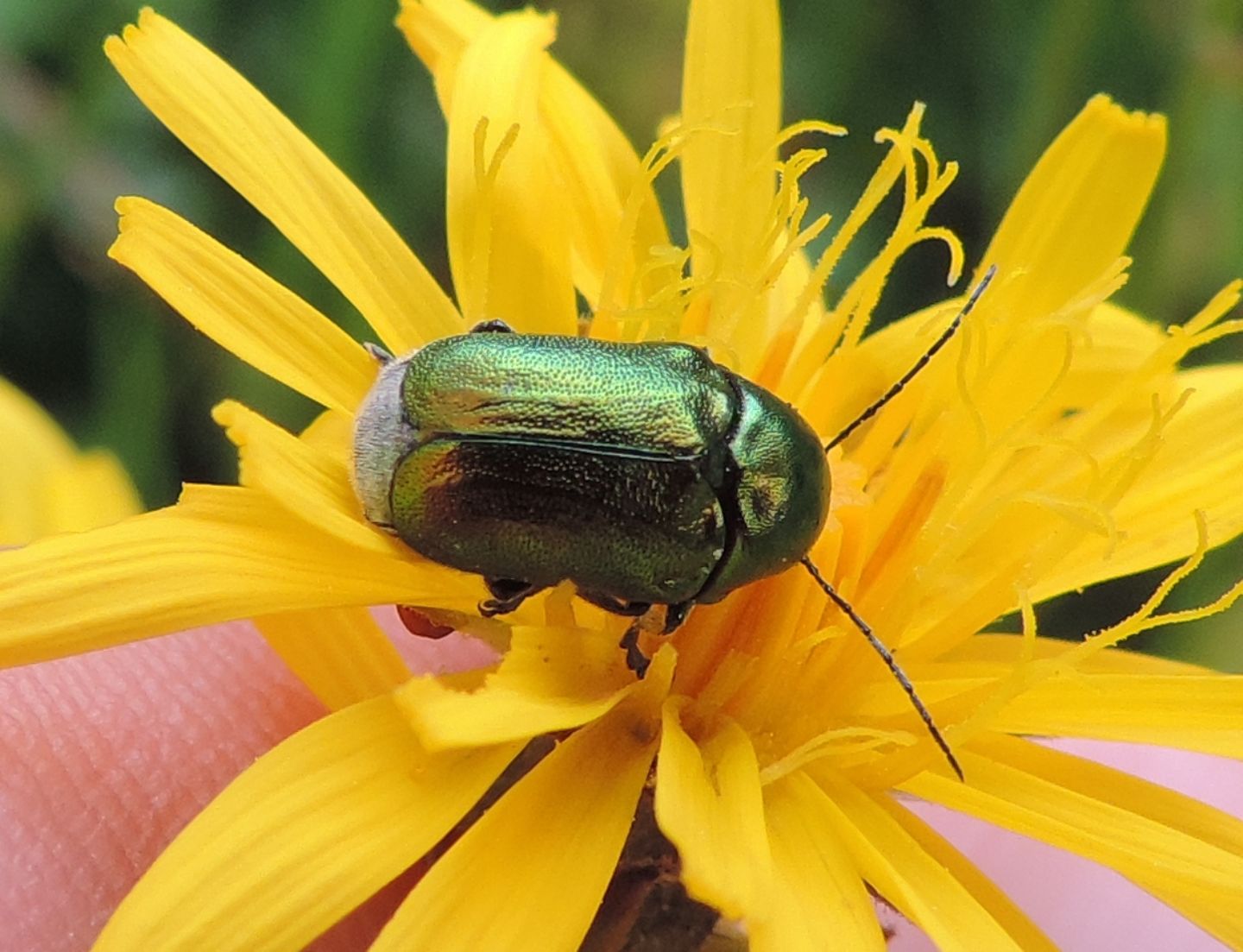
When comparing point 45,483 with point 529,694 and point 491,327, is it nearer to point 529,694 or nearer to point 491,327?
point 491,327

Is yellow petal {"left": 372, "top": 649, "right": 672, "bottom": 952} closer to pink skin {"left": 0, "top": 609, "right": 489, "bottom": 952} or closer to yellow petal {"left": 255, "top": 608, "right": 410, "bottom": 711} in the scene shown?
yellow petal {"left": 255, "top": 608, "right": 410, "bottom": 711}

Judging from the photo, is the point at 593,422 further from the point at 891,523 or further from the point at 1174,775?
the point at 1174,775

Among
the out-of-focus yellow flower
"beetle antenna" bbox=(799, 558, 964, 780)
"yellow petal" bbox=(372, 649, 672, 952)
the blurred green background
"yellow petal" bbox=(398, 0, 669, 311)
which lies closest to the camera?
"yellow petal" bbox=(372, 649, 672, 952)

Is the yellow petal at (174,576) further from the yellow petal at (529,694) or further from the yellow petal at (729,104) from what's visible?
the yellow petal at (729,104)

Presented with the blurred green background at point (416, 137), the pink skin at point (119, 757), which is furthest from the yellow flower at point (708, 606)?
the blurred green background at point (416, 137)

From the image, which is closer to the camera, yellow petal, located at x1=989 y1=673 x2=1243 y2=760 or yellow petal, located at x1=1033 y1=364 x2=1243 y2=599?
yellow petal, located at x1=989 y1=673 x2=1243 y2=760

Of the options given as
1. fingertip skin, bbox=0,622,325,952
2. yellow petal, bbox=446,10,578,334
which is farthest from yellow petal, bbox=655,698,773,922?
→ fingertip skin, bbox=0,622,325,952
